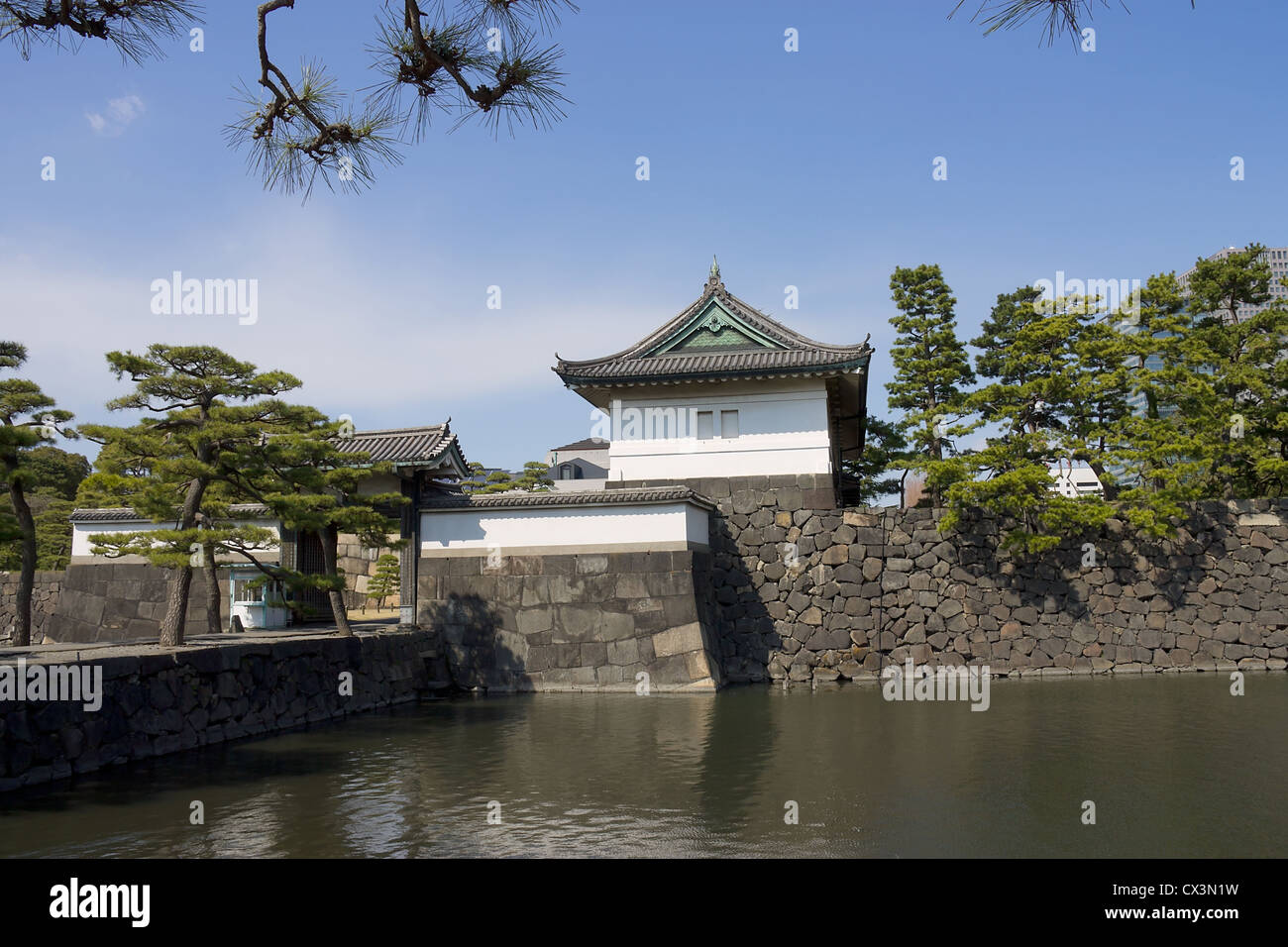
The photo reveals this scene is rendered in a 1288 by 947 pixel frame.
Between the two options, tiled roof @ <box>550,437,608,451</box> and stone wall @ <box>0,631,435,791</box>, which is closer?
stone wall @ <box>0,631,435,791</box>

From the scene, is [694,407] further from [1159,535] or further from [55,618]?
[55,618]

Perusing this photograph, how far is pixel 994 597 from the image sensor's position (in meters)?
17.2

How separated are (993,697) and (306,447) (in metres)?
11.1

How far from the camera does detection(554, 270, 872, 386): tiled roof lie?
1744 centimetres

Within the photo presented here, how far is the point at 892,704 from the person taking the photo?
533 inches

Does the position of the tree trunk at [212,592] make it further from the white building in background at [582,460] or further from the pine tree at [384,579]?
the white building in background at [582,460]

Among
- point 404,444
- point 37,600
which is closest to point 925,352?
point 404,444

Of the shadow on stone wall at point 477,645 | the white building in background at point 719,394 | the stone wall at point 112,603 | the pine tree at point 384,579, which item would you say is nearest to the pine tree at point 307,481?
the shadow on stone wall at point 477,645

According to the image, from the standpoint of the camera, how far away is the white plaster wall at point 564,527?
1573 centimetres

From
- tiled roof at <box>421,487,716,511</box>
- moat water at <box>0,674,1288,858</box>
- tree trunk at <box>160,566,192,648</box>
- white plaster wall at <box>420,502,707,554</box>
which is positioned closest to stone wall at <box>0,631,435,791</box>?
moat water at <box>0,674,1288,858</box>

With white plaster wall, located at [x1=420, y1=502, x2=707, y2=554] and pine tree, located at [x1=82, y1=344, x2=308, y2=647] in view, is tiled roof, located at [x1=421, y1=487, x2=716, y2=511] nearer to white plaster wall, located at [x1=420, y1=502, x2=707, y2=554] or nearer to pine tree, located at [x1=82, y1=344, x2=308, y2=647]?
white plaster wall, located at [x1=420, y1=502, x2=707, y2=554]

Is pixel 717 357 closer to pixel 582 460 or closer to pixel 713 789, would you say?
pixel 713 789

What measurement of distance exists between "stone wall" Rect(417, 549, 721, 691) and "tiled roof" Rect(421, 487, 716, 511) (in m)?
0.92
